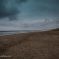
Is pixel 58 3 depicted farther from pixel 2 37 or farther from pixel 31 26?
pixel 2 37

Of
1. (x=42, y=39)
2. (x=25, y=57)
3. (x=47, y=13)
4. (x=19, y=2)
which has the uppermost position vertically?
(x=19, y=2)

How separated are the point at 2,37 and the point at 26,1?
40cm

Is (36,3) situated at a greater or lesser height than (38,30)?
greater

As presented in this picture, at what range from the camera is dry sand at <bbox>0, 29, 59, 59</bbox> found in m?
1.20

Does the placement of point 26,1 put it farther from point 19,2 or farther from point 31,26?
point 31,26

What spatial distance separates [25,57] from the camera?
1.22 metres

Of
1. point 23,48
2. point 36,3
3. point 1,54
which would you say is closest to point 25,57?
point 23,48

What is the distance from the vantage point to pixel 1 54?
124 cm

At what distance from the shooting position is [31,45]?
122 centimetres

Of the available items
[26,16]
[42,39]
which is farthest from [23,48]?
[26,16]

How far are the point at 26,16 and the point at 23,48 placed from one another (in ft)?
0.98

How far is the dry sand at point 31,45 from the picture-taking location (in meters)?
1.20

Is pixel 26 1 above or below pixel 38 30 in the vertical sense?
above

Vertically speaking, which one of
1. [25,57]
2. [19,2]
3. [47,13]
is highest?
[19,2]
